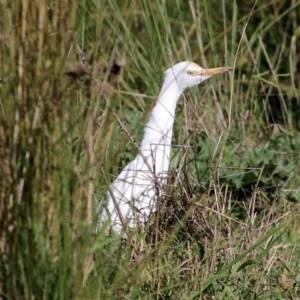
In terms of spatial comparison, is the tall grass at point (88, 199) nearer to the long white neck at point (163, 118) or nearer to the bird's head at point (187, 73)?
the long white neck at point (163, 118)

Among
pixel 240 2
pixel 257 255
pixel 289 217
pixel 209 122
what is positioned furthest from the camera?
pixel 240 2

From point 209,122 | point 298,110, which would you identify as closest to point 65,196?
point 209,122

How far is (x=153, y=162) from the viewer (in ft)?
10.2

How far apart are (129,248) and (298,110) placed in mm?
2200

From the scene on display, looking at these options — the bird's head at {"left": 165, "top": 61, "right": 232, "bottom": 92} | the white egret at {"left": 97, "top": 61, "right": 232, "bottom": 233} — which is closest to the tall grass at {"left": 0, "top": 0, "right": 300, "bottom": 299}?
the white egret at {"left": 97, "top": 61, "right": 232, "bottom": 233}

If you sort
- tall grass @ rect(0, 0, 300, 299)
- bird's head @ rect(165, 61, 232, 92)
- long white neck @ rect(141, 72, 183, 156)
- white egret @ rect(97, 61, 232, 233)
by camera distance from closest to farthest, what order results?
tall grass @ rect(0, 0, 300, 299) → white egret @ rect(97, 61, 232, 233) → long white neck @ rect(141, 72, 183, 156) → bird's head @ rect(165, 61, 232, 92)

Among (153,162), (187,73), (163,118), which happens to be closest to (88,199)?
(153,162)

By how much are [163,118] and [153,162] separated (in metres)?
0.62

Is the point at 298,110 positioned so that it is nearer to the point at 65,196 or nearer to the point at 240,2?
the point at 240,2

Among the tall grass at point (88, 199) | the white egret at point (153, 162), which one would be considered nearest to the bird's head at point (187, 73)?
the white egret at point (153, 162)

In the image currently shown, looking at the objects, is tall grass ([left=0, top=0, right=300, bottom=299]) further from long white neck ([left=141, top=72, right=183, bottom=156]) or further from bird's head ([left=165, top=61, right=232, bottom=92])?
bird's head ([left=165, top=61, right=232, bottom=92])

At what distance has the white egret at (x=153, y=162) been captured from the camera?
305 centimetres

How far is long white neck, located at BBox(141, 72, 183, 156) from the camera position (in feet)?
12.0

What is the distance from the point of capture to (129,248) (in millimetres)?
2680
